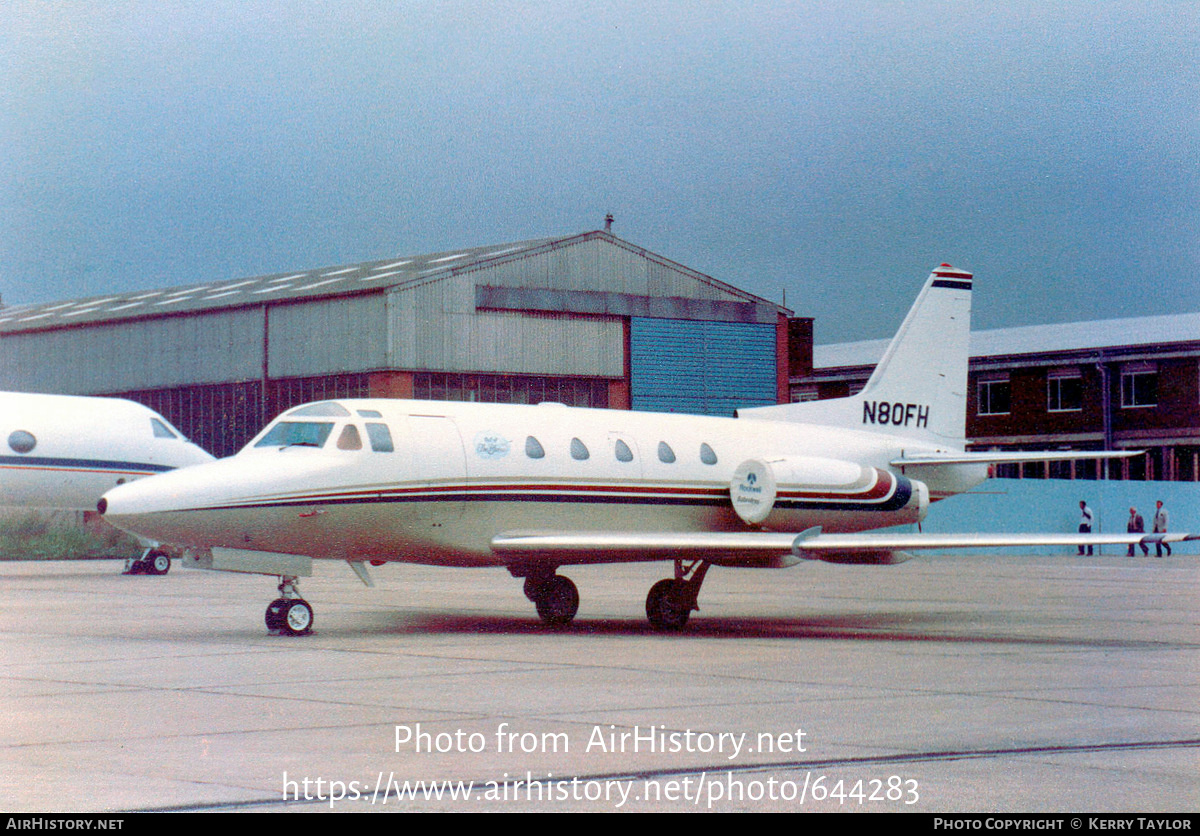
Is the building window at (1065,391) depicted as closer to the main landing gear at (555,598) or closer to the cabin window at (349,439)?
the main landing gear at (555,598)

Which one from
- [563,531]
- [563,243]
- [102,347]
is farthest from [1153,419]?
[563,531]

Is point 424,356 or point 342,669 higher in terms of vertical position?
point 424,356

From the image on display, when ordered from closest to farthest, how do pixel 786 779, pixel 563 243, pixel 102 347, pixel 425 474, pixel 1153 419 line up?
1. pixel 786 779
2. pixel 425 474
3. pixel 563 243
4. pixel 102 347
5. pixel 1153 419

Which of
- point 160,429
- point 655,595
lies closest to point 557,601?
point 655,595

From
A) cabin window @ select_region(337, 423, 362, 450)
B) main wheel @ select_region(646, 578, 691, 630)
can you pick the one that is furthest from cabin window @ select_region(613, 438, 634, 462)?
cabin window @ select_region(337, 423, 362, 450)

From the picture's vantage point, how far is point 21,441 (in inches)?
1187

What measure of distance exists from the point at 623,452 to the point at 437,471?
2664mm

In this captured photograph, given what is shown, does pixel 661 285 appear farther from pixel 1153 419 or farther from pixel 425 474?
pixel 425 474

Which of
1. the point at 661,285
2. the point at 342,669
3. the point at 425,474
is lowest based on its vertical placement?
the point at 342,669

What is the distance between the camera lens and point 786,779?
26.9 feet

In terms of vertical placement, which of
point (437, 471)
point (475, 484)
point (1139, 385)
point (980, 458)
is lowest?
point (475, 484)

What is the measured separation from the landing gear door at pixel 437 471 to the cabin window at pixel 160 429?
50.7 ft

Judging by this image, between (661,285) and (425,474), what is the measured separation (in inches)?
1473

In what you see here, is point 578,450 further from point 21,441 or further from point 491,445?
point 21,441
